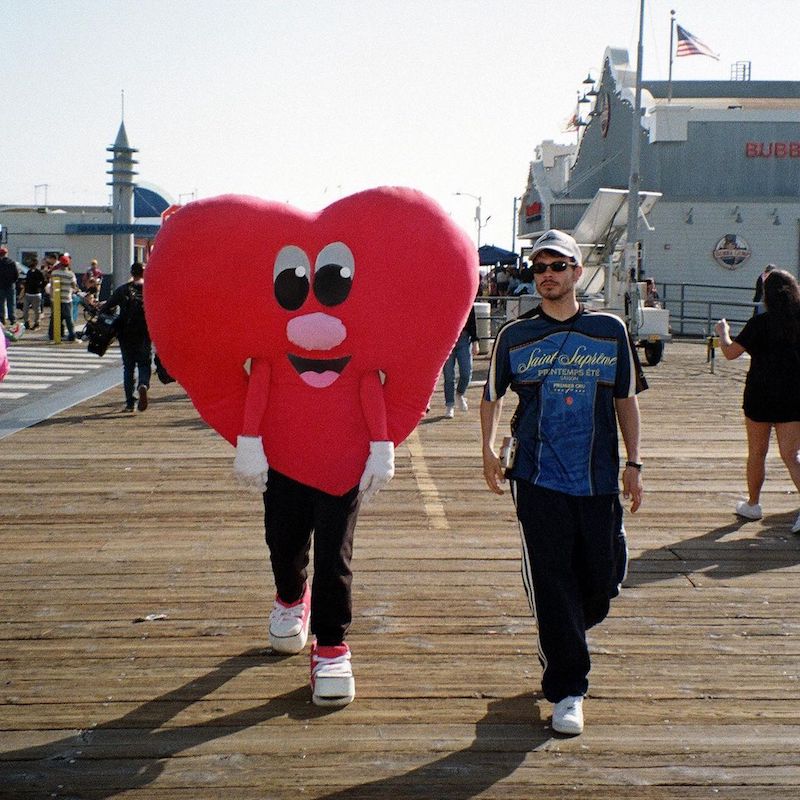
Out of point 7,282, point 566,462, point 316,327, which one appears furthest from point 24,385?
point 566,462

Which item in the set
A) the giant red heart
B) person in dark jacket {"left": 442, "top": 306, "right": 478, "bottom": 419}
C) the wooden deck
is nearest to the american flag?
person in dark jacket {"left": 442, "top": 306, "right": 478, "bottom": 419}

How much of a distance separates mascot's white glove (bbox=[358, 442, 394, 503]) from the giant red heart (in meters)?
0.07

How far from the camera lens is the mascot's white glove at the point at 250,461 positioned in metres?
4.50

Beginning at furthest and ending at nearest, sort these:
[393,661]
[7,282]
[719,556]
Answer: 1. [7,282]
2. [719,556]
3. [393,661]

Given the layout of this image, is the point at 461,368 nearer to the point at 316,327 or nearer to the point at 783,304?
the point at 783,304

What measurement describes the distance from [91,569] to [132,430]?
20.6 ft

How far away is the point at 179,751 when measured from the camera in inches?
157

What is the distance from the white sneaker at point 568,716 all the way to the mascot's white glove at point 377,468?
1.05 meters

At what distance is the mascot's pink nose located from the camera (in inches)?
177

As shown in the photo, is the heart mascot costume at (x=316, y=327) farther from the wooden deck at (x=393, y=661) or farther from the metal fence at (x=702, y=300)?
the metal fence at (x=702, y=300)

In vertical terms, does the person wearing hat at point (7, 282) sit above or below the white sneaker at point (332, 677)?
above

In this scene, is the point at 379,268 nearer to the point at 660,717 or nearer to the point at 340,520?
the point at 340,520

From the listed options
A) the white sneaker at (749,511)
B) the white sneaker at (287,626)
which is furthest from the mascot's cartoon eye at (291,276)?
the white sneaker at (749,511)

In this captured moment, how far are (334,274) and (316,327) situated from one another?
0.23 m
